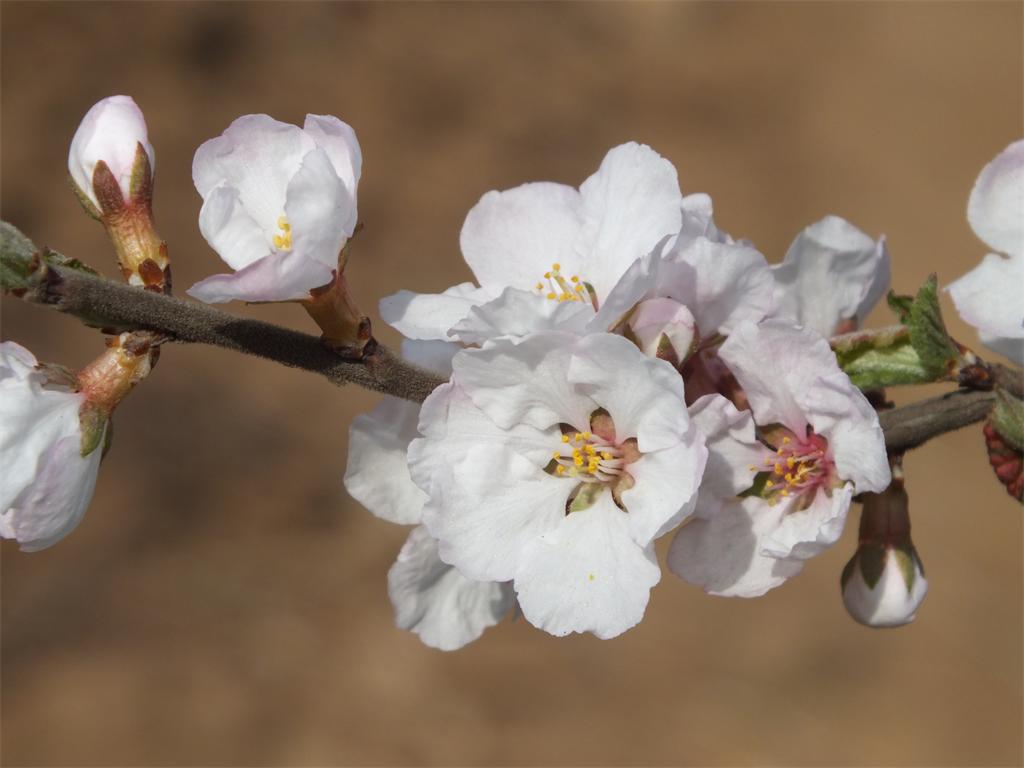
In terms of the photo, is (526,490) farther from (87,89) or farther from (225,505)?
(87,89)

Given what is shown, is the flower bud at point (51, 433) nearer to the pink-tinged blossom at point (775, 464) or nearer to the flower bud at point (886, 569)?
the pink-tinged blossom at point (775, 464)

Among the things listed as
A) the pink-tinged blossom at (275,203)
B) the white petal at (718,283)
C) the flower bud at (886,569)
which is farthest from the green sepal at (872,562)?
the pink-tinged blossom at (275,203)

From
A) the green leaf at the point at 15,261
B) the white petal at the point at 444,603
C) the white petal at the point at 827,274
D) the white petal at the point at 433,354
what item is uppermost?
the green leaf at the point at 15,261

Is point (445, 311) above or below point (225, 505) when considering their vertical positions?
above

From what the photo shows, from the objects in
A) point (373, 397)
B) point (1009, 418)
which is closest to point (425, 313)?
point (1009, 418)

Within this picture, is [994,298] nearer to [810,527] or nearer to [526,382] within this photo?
[810,527]

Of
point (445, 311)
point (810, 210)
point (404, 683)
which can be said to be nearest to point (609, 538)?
point (445, 311)
